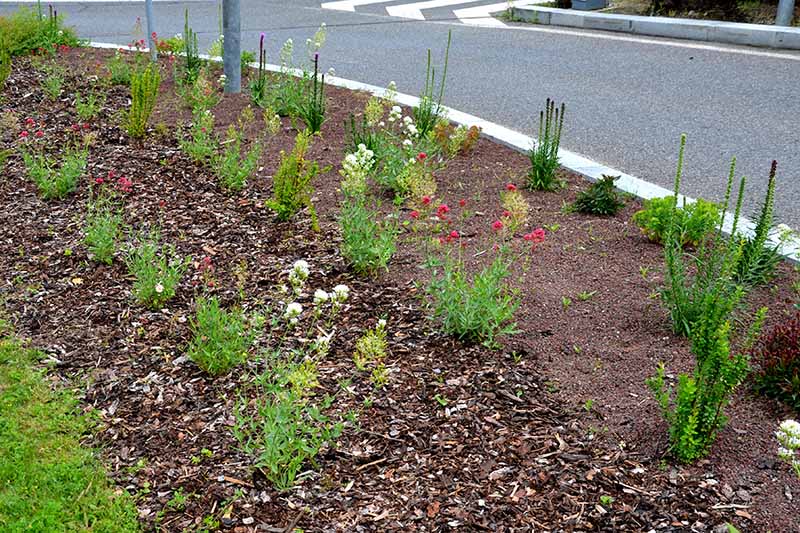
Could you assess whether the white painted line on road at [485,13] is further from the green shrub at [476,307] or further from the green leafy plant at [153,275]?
the green shrub at [476,307]

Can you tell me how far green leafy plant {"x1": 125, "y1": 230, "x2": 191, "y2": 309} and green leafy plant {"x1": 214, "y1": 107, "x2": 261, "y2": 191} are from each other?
118 centimetres

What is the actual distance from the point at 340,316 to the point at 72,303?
4.90 feet

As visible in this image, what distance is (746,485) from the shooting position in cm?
333

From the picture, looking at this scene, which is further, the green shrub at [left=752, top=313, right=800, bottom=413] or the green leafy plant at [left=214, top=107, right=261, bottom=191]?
the green leafy plant at [left=214, top=107, right=261, bottom=191]

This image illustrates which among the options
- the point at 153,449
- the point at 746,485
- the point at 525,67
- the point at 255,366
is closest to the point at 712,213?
the point at 746,485

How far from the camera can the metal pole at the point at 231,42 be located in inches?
323

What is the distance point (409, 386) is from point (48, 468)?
1.53 meters

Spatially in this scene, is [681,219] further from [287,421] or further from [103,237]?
[103,237]

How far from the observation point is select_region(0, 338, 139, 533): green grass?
331cm

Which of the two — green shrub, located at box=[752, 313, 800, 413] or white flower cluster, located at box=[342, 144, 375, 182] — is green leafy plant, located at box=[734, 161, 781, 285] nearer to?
green shrub, located at box=[752, 313, 800, 413]

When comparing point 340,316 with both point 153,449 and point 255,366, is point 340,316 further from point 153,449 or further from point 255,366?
point 153,449

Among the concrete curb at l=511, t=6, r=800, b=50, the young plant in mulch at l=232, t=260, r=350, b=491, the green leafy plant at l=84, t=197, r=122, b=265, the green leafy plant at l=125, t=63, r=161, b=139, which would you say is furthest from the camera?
the concrete curb at l=511, t=6, r=800, b=50

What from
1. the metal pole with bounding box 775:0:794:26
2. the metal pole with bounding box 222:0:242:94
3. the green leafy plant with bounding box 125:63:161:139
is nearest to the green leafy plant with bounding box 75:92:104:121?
the green leafy plant with bounding box 125:63:161:139

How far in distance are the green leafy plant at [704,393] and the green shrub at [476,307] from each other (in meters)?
0.92
